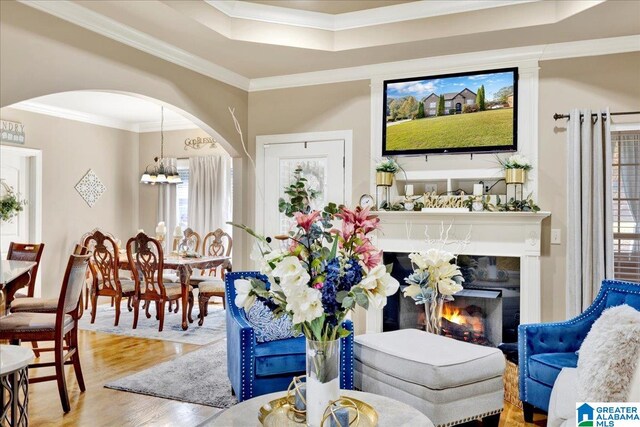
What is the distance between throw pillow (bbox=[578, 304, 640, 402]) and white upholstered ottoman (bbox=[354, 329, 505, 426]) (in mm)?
655

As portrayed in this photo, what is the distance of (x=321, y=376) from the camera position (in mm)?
1775

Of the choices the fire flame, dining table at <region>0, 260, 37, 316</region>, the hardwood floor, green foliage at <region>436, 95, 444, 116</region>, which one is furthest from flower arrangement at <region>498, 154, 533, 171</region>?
dining table at <region>0, 260, 37, 316</region>

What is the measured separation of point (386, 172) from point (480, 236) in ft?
3.29

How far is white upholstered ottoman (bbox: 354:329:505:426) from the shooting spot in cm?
270

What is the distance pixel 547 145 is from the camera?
4.12m

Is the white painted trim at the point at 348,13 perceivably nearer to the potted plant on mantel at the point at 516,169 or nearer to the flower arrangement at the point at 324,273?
the potted plant on mantel at the point at 516,169

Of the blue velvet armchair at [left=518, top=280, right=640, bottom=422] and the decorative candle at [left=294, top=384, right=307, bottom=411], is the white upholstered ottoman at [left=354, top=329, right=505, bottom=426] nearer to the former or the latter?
the blue velvet armchair at [left=518, top=280, right=640, bottom=422]

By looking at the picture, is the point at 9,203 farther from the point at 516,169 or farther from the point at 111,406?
the point at 516,169

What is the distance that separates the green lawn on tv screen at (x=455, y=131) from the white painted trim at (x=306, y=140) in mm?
424

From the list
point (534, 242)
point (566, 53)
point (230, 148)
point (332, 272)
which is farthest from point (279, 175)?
point (332, 272)

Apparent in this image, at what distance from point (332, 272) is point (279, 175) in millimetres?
3592

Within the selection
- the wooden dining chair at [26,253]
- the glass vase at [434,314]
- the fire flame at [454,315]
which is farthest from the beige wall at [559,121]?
the wooden dining chair at [26,253]

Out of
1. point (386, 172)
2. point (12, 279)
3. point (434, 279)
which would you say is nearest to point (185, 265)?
point (12, 279)

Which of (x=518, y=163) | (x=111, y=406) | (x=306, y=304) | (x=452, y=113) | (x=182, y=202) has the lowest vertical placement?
(x=111, y=406)
